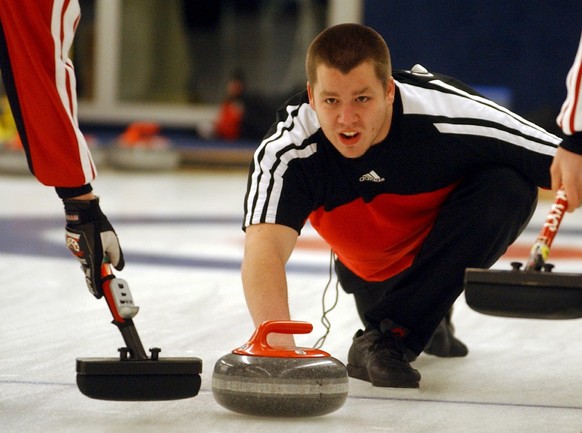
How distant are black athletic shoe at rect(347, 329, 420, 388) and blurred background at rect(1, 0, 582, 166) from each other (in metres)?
7.40

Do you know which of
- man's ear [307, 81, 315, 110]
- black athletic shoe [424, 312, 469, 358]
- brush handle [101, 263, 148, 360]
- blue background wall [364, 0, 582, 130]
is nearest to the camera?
brush handle [101, 263, 148, 360]

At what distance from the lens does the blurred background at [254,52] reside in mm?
9992

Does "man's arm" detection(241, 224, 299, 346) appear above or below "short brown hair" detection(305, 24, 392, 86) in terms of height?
below

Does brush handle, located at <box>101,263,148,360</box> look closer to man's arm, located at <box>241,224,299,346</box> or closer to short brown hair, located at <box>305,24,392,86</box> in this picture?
man's arm, located at <box>241,224,299,346</box>

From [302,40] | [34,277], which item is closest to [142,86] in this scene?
[302,40]

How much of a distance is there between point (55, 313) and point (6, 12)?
1212 mm

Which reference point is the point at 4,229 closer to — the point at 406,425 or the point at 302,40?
the point at 406,425

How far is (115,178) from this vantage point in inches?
318

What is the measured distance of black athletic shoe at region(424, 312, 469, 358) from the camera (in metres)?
2.67

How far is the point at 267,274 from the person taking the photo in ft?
6.98

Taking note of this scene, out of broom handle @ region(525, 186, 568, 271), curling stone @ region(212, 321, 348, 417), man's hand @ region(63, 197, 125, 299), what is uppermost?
broom handle @ region(525, 186, 568, 271)

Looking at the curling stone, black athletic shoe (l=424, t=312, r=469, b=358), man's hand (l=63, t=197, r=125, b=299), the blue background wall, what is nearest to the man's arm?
the curling stone

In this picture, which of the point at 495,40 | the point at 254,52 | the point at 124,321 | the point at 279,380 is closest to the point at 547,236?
the point at 279,380

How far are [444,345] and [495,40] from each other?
773 centimetres
